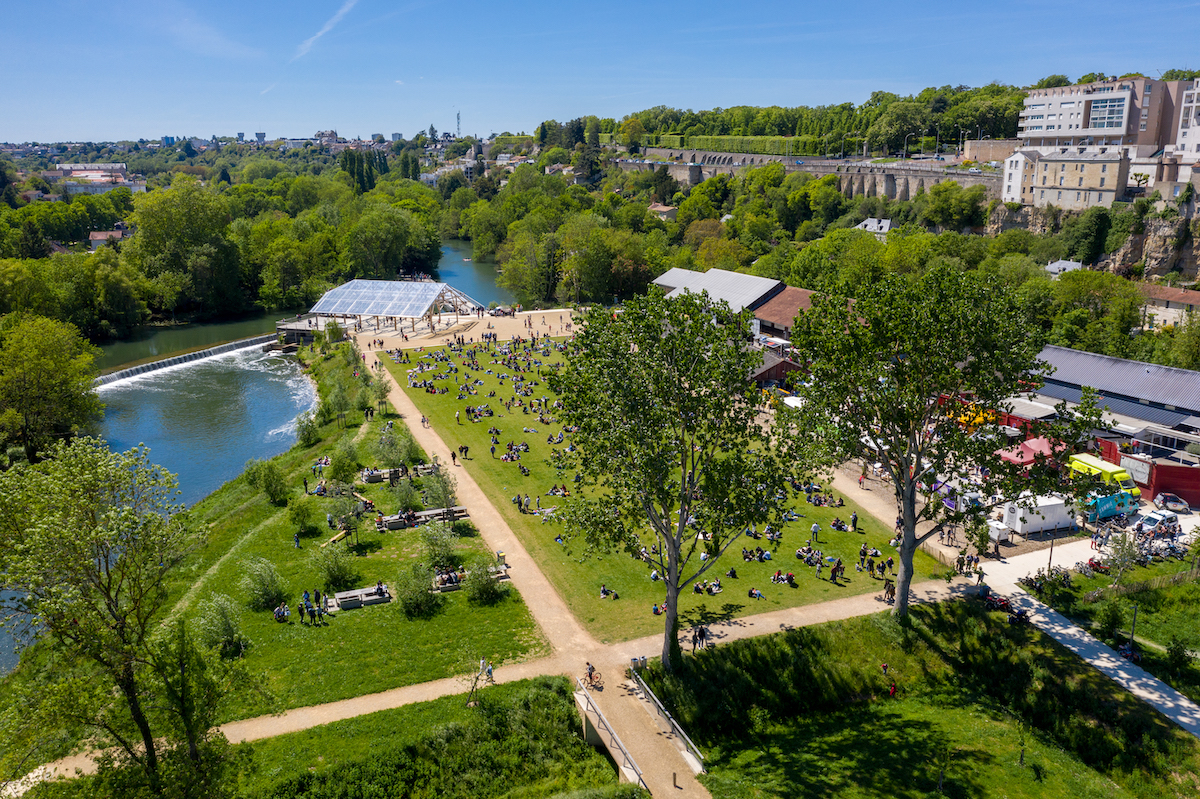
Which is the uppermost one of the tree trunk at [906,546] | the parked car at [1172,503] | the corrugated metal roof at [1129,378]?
the corrugated metal roof at [1129,378]

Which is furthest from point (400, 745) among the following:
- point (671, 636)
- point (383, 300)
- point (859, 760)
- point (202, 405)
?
point (383, 300)

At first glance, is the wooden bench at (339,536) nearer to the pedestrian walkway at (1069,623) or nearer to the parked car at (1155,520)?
the pedestrian walkway at (1069,623)

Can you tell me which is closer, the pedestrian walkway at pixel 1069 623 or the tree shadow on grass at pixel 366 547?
the pedestrian walkway at pixel 1069 623

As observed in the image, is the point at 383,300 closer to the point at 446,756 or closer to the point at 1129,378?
the point at 446,756

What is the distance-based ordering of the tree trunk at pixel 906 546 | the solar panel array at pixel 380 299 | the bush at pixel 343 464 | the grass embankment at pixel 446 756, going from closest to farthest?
the grass embankment at pixel 446 756 → the tree trunk at pixel 906 546 → the bush at pixel 343 464 → the solar panel array at pixel 380 299

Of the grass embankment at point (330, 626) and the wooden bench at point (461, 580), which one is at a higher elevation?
the wooden bench at point (461, 580)

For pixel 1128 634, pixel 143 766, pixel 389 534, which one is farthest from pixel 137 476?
pixel 1128 634

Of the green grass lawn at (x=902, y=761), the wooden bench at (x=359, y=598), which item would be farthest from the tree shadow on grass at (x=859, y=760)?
the wooden bench at (x=359, y=598)
